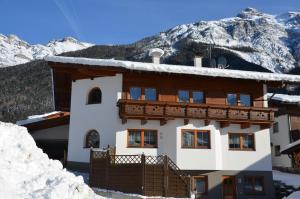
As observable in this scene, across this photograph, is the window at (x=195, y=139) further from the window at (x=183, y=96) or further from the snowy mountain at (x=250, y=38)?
the snowy mountain at (x=250, y=38)

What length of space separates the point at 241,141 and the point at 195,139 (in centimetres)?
297

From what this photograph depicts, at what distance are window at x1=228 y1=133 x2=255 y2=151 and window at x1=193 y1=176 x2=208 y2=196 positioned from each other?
2.59 metres

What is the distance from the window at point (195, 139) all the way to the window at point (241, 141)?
1.58 metres

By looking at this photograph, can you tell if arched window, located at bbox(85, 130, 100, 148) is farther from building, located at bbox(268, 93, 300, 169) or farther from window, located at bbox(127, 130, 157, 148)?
building, located at bbox(268, 93, 300, 169)

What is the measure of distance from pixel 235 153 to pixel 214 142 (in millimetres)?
1529

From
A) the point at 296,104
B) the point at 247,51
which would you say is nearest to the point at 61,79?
the point at 296,104

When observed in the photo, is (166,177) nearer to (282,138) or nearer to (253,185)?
(253,185)

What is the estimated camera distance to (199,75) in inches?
895

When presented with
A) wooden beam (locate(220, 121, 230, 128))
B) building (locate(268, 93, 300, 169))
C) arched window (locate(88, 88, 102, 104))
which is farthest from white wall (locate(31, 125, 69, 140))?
building (locate(268, 93, 300, 169))

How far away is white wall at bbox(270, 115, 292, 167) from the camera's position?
3372 centimetres

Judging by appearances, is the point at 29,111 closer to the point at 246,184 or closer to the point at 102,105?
the point at 102,105

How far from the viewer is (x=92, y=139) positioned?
22.9m

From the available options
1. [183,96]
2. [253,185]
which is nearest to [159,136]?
[183,96]

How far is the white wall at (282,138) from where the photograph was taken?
111 feet
